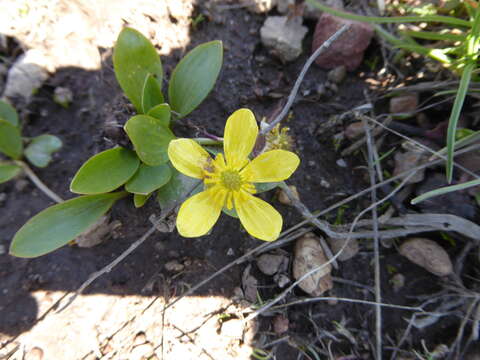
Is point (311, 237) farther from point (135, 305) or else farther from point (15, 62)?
point (15, 62)

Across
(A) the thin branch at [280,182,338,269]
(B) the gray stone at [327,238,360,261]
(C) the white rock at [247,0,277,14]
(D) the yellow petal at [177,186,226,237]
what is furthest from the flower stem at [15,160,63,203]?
(C) the white rock at [247,0,277,14]

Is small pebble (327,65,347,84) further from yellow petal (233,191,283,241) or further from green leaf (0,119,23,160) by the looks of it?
green leaf (0,119,23,160)

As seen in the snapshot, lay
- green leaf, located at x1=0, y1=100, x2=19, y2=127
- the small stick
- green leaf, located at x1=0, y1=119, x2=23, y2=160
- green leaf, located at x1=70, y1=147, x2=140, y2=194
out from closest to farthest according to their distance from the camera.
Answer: the small stick → green leaf, located at x1=70, y1=147, x2=140, y2=194 → green leaf, located at x1=0, y1=119, x2=23, y2=160 → green leaf, located at x1=0, y1=100, x2=19, y2=127

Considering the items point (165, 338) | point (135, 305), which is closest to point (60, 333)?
point (135, 305)

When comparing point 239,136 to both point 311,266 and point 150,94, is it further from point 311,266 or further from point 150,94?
point 311,266

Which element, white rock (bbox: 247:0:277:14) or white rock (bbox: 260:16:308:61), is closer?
white rock (bbox: 260:16:308:61)

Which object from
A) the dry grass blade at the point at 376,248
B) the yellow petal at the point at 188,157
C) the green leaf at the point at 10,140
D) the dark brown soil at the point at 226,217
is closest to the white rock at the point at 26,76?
the dark brown soil at the point at 226,217
